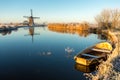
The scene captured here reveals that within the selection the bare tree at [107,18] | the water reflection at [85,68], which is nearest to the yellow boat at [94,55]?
the water reflection at [85,68]

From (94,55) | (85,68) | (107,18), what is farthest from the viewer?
(107,18)

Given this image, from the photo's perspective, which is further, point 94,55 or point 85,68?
point 94,55

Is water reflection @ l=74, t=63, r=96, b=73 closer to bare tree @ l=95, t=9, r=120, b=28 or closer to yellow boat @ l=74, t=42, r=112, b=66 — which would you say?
Result: yellow boat @ l=74, t=42, r=112, b=66

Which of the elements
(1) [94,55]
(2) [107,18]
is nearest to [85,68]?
(1) [94,55]

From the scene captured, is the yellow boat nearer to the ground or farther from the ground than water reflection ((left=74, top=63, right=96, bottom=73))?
farther from the ground

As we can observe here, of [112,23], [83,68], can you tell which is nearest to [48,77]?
[83,68]

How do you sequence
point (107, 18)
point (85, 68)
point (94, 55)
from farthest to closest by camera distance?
1. point (107, 18)
2. point (94, 55)
3. point (85, 68)

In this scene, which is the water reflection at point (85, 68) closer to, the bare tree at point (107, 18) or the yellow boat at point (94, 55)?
the yellow boat at point (94, 55)

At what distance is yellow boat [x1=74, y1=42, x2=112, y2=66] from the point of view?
18328 millimetres

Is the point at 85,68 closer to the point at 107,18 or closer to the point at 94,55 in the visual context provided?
the point at 94,55

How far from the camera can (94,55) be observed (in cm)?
2231

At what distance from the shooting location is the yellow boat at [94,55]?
1833cm

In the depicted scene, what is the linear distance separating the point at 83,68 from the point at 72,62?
8.23 feet

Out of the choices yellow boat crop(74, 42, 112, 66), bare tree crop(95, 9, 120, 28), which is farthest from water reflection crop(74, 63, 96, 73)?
bare tree crop(95, 9, 120, 28)
